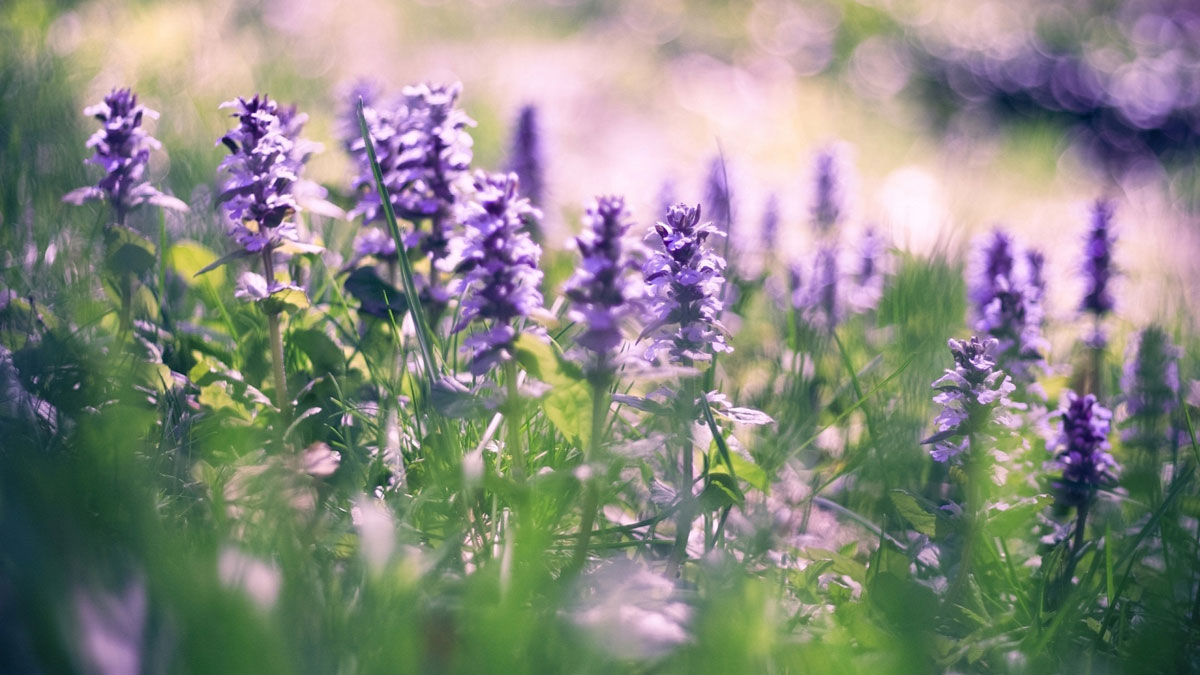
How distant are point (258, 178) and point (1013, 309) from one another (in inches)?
80.8

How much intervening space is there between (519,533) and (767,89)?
8043 millimetres

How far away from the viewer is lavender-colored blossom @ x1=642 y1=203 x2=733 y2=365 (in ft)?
5.55

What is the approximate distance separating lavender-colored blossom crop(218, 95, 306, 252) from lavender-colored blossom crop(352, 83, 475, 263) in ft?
0.82

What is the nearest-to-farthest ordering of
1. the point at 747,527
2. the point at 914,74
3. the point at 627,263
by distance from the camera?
the point at 627,263, the point at 747,527, the point at 914,74

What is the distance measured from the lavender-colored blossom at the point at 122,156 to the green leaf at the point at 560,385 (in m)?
1.21

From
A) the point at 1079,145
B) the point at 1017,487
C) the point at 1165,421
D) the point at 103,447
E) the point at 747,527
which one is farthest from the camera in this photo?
the point at 1079,145

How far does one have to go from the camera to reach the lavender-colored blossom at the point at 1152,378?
2336 millimetres

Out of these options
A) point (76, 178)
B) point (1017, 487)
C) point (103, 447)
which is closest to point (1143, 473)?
point (1017, 487)

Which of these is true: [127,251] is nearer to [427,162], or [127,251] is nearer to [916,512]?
[427,162]

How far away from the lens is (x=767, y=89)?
8.79 meters

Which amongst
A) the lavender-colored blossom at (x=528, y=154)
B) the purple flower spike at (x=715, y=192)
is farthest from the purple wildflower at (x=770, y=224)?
the lavender-colored blossom at (x=528, y=154)

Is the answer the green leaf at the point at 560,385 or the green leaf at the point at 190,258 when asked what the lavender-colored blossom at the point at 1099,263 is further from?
the green leaf at the point at 190,258

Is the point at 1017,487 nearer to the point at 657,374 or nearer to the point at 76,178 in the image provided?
the point at 657,374

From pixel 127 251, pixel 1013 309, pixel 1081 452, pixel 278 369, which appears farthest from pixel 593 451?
pixel 1013 309
